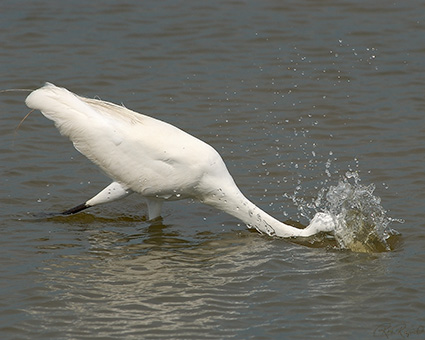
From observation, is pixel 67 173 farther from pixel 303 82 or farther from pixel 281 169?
pixel 303 82

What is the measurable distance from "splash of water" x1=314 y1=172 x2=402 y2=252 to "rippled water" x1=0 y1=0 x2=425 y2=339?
0.33 feet

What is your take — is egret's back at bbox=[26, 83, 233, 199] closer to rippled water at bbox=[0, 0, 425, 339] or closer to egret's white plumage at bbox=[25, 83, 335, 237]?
egret's white plumage at bbox=[25, 83, 335, 237]

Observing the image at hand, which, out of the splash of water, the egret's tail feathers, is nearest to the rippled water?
the splash of water

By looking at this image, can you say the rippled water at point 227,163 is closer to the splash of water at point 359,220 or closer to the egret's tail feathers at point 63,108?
the splash of water at point 359,220

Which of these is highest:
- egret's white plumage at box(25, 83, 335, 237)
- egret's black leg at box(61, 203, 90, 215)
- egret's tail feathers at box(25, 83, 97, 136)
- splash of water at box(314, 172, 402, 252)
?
egret's tail feathers at box(25, 83, 97, 136)

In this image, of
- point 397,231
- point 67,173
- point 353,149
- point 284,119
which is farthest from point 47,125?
point 397,231

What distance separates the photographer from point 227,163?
36.0 feet

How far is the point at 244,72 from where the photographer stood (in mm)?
13773

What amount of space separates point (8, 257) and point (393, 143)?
5408 millimetres

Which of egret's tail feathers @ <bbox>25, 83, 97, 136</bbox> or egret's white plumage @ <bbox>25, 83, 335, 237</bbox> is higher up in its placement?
egret's tail feathers @ <bbox>25, 83, 97, 136</bbox>

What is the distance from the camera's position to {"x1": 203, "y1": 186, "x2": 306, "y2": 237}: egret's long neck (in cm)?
877

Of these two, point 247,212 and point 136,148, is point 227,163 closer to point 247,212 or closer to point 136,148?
point 247,212

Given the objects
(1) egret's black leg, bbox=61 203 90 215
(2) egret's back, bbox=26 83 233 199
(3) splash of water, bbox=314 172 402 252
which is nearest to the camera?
(3) splash of water, bbox=314 172 402 252

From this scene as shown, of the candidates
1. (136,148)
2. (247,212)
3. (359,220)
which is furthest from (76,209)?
(359,220)
